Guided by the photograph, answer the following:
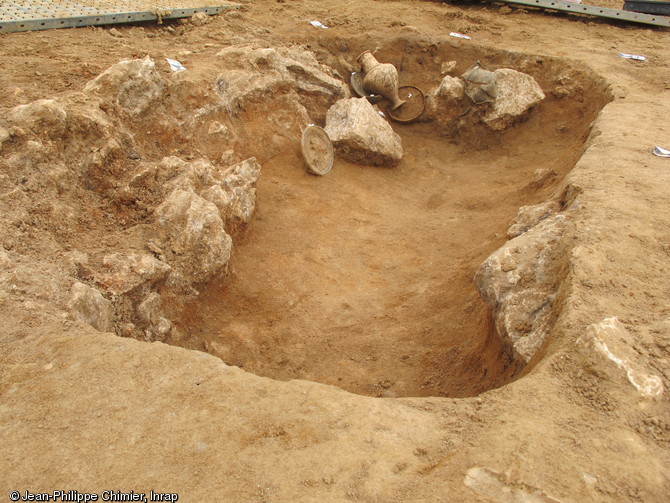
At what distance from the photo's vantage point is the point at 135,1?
7145mm

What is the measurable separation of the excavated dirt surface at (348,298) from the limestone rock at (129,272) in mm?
59

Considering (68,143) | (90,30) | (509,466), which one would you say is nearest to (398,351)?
(509,466)


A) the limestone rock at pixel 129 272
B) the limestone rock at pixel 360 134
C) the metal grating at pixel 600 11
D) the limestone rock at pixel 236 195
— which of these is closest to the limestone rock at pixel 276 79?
the limestone rock at pixel 360 134

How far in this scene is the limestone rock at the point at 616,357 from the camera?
95.5 inches

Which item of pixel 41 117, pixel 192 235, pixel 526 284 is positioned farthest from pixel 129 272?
pixel 526 284

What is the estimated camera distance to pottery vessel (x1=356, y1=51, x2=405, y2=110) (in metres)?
7.55

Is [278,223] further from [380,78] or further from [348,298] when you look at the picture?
[380,78]

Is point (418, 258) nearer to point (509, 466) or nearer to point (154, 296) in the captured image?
point (154, 296)

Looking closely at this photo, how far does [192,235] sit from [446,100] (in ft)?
15.6

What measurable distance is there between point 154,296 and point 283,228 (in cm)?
190

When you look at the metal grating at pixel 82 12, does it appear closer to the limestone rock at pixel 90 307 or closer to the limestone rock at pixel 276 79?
the limestone rock at pixel 276 79

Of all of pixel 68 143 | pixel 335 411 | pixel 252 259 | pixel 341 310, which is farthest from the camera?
pixel 252 259

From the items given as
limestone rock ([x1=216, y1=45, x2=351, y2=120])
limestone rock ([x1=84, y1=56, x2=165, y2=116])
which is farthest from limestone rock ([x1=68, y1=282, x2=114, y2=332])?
limestone rock ([x1=216, y1=45, x2=351, y2=120])

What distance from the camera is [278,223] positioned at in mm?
5590
